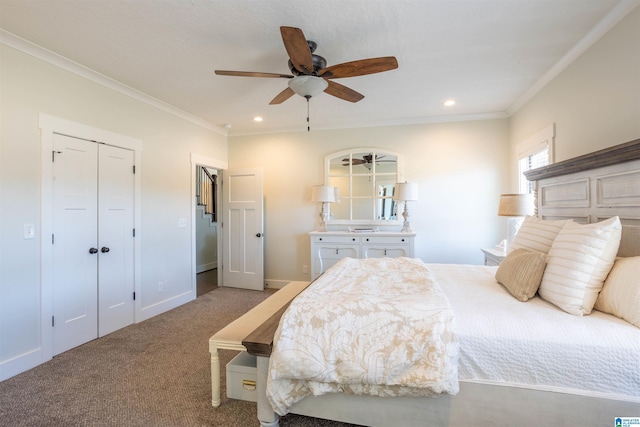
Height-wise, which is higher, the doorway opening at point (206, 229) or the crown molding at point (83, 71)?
the crown molding at point (83, 71)

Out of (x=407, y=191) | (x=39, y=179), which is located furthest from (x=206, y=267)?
(x=407, y=191)

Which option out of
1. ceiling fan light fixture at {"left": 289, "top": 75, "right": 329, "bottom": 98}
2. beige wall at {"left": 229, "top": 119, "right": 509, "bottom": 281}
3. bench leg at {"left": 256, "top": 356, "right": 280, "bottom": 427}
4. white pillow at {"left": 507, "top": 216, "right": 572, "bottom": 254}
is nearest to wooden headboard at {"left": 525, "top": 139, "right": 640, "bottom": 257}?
white pillow at {"left": 507, "top": 216, "right": 572, "bottom": 254}

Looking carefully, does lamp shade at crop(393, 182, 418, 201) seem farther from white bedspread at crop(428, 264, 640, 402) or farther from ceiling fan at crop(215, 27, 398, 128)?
white bedspread at crop(428, 264, 640, 402)

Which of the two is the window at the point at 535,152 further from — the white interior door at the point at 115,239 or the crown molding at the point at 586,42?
the white interior door at the point at 115,239

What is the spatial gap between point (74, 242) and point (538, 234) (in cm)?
398

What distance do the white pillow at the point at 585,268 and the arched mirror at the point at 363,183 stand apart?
271 cm

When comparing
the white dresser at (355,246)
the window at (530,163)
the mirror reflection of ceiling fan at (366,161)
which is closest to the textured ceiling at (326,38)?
the window at (530,163)

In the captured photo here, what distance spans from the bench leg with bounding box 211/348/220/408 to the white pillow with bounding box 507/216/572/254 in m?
2.29

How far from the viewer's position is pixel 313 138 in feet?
14.8

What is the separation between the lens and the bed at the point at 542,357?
1.20 metres

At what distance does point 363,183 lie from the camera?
438 centimetres

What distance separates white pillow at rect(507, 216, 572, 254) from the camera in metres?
1.91

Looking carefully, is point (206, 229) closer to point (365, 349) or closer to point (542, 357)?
point (365, 349)

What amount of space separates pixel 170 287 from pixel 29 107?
236 cm
